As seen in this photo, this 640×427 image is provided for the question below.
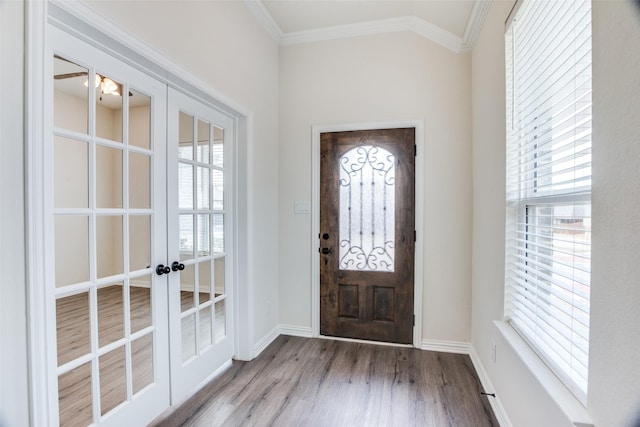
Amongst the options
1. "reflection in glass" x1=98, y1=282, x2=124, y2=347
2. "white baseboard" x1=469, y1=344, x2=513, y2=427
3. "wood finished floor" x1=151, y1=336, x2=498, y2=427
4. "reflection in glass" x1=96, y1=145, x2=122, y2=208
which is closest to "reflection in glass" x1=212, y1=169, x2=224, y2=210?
"reflection in glass" x1=96, y1=145, x2=122, y2=208

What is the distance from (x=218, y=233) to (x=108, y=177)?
0.96 metres

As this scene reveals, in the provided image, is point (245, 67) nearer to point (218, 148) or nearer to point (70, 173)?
point (218, 148)

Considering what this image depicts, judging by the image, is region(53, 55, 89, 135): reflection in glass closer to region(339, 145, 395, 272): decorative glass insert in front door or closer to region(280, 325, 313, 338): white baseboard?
region(339, 145, 395, 272): decorative glass insert in front door

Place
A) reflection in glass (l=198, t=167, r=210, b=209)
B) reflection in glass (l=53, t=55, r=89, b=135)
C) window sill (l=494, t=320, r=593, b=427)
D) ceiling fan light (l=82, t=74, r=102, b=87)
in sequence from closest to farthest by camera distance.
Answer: window sill (l=494, t=320, r=593, b=427) → reflection in glass (l=53, t=55, r=89, b=135) → ceiling fan light (l=82, t=74, r=102, b=87) → reflection in glass (l=198, t=167, r=210, b=209)

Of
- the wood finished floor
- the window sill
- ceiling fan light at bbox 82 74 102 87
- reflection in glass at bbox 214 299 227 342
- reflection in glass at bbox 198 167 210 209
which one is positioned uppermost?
ceiling fan light at bbox 82 74 102 87

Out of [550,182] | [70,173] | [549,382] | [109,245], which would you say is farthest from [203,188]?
[549,382]

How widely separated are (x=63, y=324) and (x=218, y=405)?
3.68ft

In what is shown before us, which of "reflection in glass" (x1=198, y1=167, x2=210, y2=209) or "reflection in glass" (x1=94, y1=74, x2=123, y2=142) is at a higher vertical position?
"reflection in glass" (x1=94, y1=74, x2=123, y2=142)

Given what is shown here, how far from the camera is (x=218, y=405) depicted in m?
1.97

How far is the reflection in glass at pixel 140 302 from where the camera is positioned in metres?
1.64

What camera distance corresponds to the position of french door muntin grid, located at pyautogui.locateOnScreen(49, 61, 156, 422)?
4.43 feet

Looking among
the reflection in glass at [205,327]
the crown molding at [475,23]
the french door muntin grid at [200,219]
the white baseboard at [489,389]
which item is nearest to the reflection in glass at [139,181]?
the french door muntin grid at [200,219]

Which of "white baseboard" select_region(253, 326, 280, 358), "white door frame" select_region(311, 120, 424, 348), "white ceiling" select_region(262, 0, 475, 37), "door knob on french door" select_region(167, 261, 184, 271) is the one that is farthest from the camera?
"white door frame" select_region(311, 120, 424, 348)

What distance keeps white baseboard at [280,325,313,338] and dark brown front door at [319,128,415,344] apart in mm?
146
